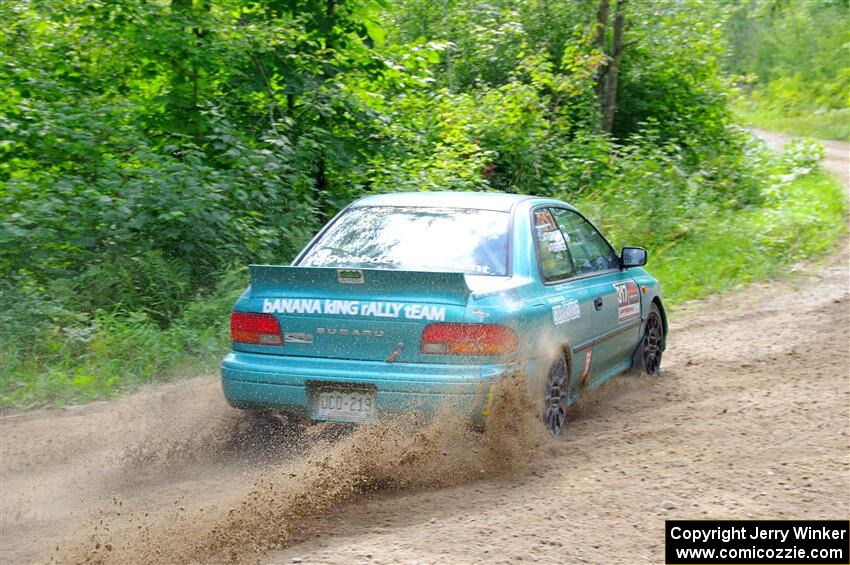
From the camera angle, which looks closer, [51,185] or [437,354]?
[437,354]

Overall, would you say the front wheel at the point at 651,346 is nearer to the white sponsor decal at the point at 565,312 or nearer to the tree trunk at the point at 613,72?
the white sponsor decal at the point at 565,312

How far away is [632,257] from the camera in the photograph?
728 centimetres

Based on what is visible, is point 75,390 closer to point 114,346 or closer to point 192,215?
point 114,346

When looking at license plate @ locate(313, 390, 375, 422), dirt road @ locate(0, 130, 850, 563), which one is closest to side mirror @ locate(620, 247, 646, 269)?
dirt road @ locate(0, 130, 850, 563)

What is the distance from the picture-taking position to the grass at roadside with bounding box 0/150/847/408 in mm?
7484

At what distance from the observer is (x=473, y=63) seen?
63.0ft

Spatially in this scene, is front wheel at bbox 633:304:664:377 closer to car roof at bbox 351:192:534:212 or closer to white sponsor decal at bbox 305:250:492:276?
car roof at bbox 351:192:534:212

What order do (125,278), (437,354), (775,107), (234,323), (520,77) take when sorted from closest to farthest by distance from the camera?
(437,354) → (234,323) → (125,278) → (520,77) → (775,107)

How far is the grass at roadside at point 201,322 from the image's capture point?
7484mm

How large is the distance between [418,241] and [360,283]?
693 millimetres

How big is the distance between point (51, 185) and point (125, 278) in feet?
4.15

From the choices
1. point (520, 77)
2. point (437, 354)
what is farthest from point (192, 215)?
point (520, 77)

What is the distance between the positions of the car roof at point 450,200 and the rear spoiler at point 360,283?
1.04m

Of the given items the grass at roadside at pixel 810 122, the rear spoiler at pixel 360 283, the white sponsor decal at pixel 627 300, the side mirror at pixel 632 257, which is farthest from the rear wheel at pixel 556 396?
the grass at roadside at pixel 810 122
